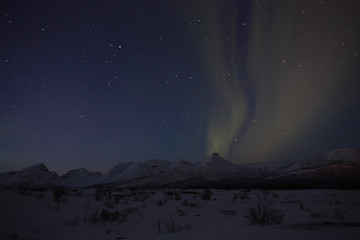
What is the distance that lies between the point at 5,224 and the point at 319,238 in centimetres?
696

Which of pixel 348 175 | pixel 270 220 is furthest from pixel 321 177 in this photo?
pixel 270 220

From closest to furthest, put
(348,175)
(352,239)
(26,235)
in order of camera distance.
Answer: (352,239)
(26,235)
(348,175)

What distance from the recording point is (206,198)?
50.9ft

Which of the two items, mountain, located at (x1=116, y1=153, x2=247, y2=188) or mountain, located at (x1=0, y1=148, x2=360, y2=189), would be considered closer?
mountain, located at (x1=0, y1=148, x2=360, y2=189)

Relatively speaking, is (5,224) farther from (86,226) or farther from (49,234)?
(86,226)

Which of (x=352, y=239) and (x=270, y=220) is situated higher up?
(x=352, y=239)

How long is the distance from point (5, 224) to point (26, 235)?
1145mm

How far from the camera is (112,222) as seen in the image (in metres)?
7.24

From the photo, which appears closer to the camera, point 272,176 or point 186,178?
point 272,176

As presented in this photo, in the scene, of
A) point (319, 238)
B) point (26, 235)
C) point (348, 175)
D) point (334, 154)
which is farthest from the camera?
point (334, 154)

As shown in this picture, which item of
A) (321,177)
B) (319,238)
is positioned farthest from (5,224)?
(321,177)

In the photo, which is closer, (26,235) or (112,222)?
(26,235)

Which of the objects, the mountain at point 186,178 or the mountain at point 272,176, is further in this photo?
the mountain at point 186,178

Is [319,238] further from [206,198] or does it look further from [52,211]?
[206,198]
